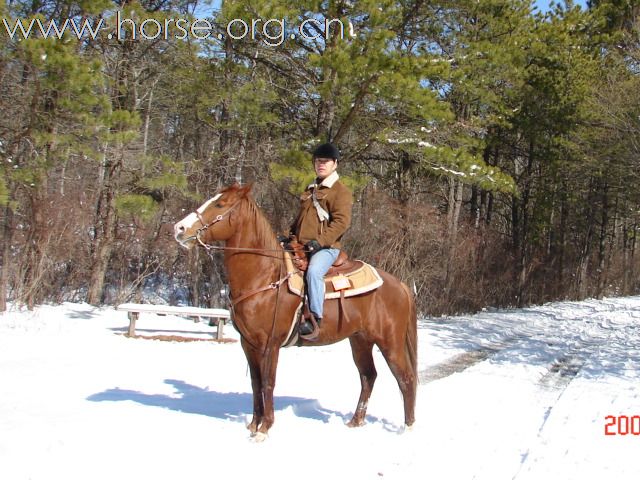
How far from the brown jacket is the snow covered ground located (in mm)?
1875

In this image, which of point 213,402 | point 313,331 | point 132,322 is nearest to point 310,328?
point 313,331

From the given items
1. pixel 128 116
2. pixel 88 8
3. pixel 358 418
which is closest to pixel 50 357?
pixel 128 116

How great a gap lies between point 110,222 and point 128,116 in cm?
480

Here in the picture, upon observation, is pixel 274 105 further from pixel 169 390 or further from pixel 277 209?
pixel 169 390

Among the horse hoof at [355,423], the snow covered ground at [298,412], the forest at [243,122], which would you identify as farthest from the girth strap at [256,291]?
the forest at [243,122]

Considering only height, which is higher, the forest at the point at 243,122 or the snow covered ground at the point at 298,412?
the forest at the point at 243,122

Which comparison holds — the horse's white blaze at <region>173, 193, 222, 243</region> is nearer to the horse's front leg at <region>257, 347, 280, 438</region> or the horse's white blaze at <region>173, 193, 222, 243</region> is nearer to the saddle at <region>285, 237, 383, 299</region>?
the saddle at <region>285, 237, 383, 299</region>

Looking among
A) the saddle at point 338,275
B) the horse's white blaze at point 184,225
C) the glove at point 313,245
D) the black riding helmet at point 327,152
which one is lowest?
the saddle at point 338,275

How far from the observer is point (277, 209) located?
1504 cm

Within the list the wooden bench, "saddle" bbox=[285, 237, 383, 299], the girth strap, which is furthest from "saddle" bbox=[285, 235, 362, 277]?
the wooden bench

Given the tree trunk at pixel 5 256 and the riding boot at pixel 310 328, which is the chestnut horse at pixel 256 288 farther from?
the tree trunk at pixel 5 256

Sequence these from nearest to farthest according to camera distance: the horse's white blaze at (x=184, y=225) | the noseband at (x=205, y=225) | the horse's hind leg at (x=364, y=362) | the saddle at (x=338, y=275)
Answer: the horse's white blaze at (x=184, y=225)
the noseband at (x=205, y=225)
the saddle at (x=338, y=275)
the horse's hind leg at (x=364, y=362)

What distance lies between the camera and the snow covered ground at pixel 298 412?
15.7 ft

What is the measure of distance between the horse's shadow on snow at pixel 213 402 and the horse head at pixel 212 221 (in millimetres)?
1930
